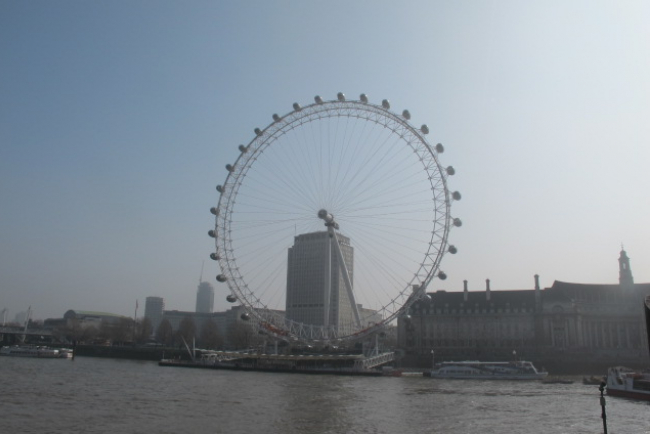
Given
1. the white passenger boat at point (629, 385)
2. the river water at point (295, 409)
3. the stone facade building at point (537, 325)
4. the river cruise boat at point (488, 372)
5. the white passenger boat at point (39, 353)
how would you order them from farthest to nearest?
the white passenger boat at point (39, 353) → the stone facade building at point (537, 325) → the river cruise boat at point (488, 372) → the white passenger boat at point (629, 385) → the river water at point (295, 409)

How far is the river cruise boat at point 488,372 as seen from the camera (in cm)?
5978

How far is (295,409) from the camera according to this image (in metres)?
31.8

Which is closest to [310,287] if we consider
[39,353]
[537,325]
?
[537,325]

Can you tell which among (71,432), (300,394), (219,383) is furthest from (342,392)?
(71,432)

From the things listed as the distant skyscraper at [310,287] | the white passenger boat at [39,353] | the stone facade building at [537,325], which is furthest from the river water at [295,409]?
the distant skyscraper at [310,287]

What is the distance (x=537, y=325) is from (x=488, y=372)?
31288 millimetres

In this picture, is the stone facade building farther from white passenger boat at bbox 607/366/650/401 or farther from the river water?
the river water

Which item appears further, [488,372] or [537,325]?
[537,325]

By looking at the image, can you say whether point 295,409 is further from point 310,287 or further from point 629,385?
point 310,287

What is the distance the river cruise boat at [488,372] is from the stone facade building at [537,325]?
61.0 ft

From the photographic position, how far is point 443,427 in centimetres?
2634

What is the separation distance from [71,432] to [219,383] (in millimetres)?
25057

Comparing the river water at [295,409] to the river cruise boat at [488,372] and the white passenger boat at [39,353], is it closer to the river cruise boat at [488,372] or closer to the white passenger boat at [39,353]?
Answer: the river cruise boat at [488,372]

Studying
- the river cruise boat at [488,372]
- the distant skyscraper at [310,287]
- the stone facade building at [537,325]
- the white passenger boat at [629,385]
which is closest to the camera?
the white passenger boat at [629,385]
